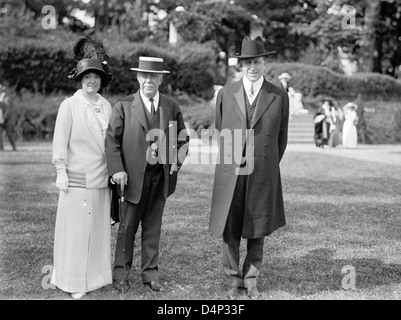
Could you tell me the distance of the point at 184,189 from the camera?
36.2 feet

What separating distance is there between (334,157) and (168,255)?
40.0 feet

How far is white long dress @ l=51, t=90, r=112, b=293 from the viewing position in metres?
4.80

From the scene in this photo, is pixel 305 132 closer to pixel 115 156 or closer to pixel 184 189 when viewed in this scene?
pixel 184 189

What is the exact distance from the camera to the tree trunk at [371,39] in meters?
32.5

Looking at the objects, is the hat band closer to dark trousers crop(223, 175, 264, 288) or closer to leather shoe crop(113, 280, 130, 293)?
dark trousers crop(223, 175, 264, 288)

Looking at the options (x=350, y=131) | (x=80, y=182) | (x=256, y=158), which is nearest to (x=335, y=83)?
(x=350, y=131)

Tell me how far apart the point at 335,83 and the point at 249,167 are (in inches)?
1003

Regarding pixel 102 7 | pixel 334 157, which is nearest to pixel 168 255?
pixel 334 157

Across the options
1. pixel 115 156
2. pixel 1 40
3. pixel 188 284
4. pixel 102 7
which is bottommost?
pixel 188 284

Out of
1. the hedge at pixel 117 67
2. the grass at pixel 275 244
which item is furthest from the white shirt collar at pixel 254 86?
the hedge at pixel 117 67

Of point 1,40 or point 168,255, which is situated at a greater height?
point 1,40

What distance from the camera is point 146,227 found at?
16.7 ft

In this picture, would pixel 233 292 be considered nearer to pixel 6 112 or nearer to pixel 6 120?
pixel 6 112

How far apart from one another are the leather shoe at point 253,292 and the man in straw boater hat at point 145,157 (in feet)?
2.32
